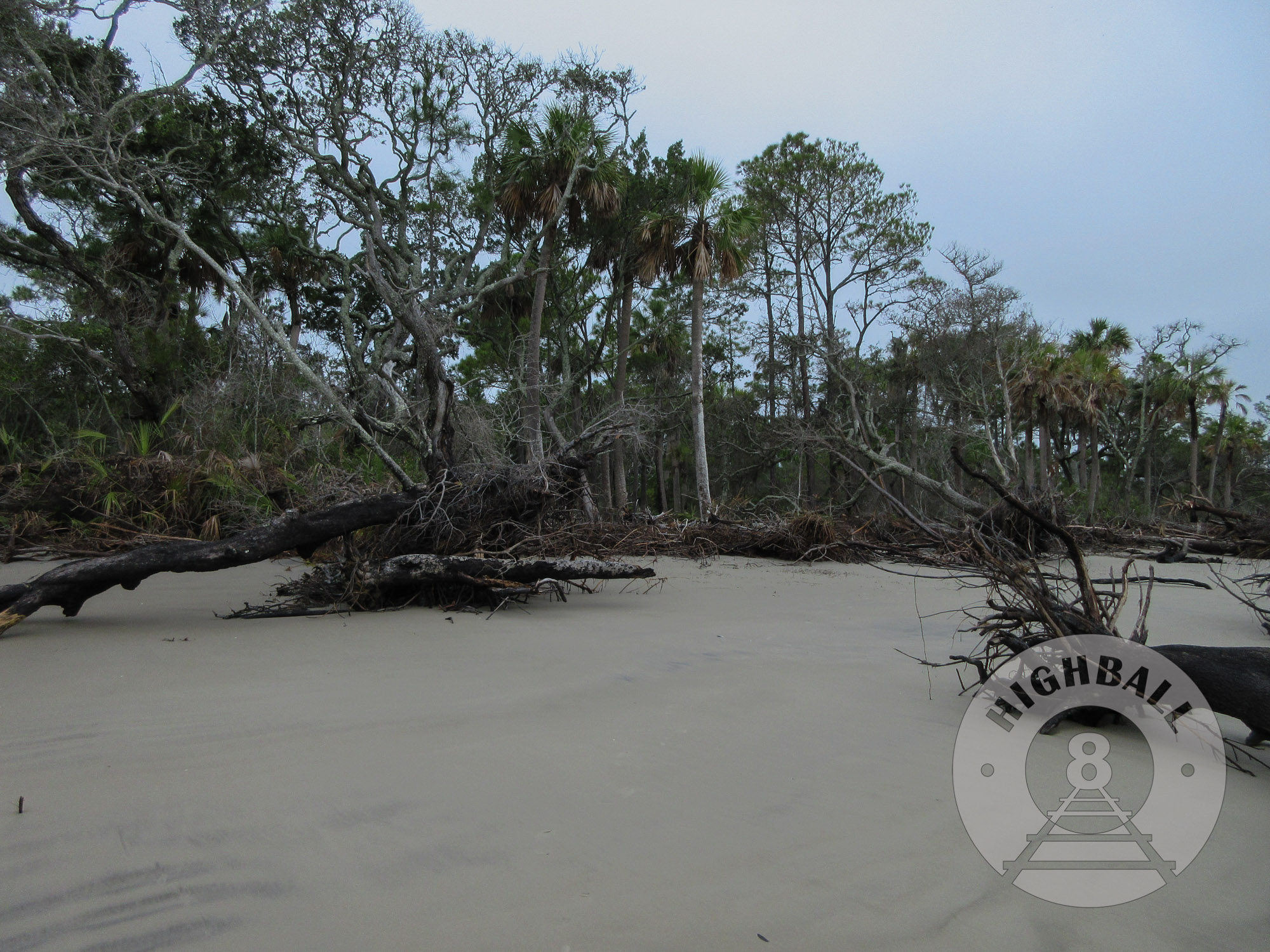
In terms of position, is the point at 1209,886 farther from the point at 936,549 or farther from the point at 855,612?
the point at 936,549

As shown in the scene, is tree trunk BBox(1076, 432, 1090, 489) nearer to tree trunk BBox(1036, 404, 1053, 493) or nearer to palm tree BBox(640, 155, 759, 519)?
tree trunk BBox(1036, 404, 1053, 493)

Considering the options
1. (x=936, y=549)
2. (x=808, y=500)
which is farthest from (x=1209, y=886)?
(x=808, y=500)

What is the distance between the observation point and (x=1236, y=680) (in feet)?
6.89

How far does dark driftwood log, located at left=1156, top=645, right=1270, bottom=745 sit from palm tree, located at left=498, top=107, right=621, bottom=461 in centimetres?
1362

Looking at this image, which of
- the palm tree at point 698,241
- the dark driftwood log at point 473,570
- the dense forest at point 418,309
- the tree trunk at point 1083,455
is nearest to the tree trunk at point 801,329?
the dense forest at point 418,309

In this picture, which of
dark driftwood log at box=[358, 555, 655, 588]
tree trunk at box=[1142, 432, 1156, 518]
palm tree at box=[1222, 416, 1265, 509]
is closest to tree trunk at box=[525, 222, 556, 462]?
dark driftwood log at box=[358, 555, 655, 588]

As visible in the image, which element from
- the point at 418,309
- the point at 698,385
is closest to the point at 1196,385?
the point at 698,385

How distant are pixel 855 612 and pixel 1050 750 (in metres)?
2.73

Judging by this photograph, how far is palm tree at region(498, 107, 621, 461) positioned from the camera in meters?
15.3

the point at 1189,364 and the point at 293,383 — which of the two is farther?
the point at 1189,364

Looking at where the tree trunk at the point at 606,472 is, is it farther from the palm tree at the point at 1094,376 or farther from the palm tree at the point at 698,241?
the palm tree at the point at 1094,376

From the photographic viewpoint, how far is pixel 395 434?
685 cm

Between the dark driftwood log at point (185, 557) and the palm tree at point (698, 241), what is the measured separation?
1135 cm

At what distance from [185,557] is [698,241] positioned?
1410 cm
